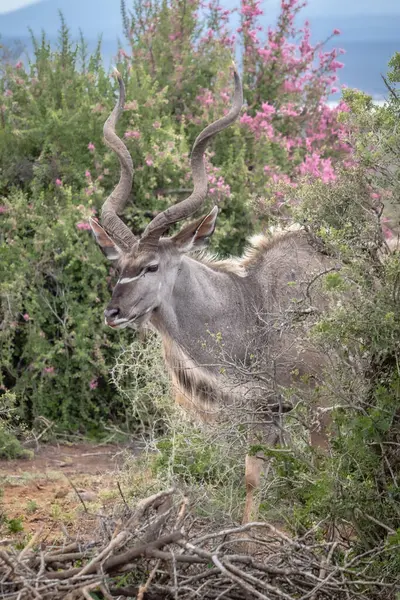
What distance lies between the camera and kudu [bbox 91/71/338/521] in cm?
516

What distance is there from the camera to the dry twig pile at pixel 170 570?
3.21 m

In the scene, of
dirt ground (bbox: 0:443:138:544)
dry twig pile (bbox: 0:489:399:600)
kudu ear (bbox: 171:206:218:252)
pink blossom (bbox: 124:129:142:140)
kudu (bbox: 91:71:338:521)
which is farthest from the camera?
pink blossom (bbox: 124:129:142:140)

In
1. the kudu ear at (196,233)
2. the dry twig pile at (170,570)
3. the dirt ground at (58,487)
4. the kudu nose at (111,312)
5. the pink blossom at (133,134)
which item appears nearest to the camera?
the dry twig pile at (170,570)

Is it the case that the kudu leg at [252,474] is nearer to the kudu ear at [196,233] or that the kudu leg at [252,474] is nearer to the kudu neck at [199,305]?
the kudu neck at [199,305]

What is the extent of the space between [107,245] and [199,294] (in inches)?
23.3

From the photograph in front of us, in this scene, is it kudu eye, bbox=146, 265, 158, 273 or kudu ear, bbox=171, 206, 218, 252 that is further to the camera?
kudu ear, bbox=171, 206, 218, 252

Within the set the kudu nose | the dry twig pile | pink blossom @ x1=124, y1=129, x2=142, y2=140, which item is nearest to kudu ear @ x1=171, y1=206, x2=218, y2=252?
the kudu nose

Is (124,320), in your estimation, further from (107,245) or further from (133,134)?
(133,134)

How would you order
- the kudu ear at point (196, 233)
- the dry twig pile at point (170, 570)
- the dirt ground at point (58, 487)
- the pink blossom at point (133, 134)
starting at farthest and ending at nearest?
the pink blossom at point (133, 134)
the dirt ground at point (58, 487)
the kudu ear at point (196, 233)
the dry twig pile at point (170, 570)

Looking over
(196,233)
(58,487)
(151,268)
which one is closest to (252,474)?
(151,268)

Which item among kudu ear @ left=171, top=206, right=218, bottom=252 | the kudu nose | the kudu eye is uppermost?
kudu ear @ left=171, top=206, right=218, bottom=252

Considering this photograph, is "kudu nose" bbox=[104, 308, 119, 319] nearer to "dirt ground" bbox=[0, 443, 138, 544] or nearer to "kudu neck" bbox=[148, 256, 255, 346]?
"kudu neck" bbox=[148, 256, 255, 346]

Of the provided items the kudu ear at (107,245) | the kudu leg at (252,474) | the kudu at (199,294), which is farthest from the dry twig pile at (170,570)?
the kudu ear at (107,245)

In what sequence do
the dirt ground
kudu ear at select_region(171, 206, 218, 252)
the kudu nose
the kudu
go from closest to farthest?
the kudu nose, the kudu, kudu ear at select_region(171, 206, 218, 252), the dirt ground
